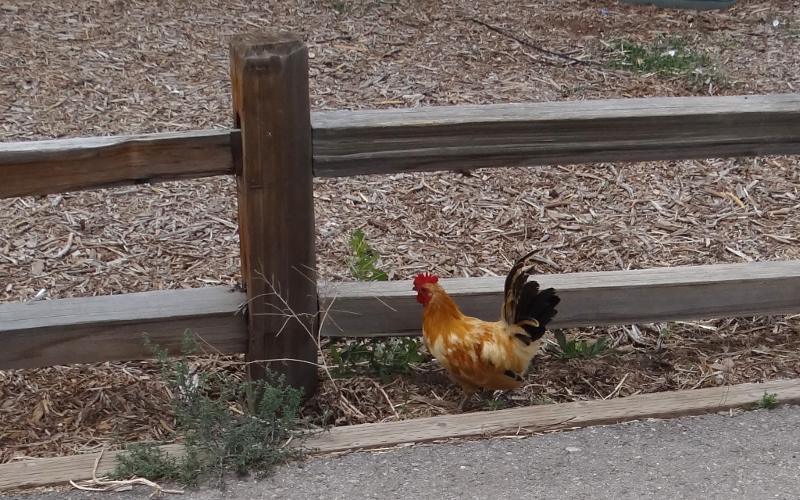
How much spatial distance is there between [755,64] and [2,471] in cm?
617

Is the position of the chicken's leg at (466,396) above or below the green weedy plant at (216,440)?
below

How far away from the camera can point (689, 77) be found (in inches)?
267

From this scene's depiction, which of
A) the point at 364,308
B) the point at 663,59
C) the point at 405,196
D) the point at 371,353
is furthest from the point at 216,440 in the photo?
the point at 663,59

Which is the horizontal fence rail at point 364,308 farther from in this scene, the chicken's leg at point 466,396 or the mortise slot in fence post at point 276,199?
the chicken's leg at point 466,396

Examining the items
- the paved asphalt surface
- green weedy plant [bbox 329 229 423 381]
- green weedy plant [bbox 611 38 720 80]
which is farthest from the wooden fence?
green weedy plant [bbox 611 38 720 80]

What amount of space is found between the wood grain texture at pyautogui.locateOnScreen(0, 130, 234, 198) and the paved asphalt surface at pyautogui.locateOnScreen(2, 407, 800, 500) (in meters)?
1.00

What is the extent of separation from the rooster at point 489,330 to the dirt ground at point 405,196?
0.84 feet

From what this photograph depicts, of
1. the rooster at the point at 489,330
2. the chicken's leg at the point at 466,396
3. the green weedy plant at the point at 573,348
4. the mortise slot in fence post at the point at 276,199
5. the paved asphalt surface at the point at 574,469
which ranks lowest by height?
the chicken's leg at the point at 466,396

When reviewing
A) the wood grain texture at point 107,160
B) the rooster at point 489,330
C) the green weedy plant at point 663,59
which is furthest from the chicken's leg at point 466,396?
the green weedy plant at point 663,59

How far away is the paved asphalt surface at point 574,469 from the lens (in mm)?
3045

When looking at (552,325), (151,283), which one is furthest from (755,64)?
(151,283)

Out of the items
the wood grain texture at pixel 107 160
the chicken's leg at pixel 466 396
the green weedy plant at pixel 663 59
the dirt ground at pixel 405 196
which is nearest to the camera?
the wood grain texture at pixel 107 160

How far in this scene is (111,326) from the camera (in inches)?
128

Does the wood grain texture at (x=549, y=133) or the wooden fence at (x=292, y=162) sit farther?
the wood grain texture at (x=549, y=133)
